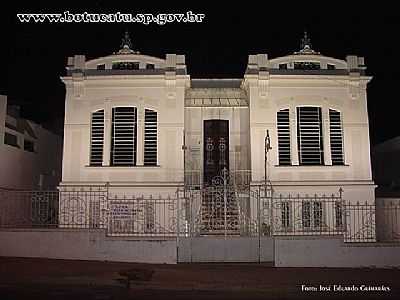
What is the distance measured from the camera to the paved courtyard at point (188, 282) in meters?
12.4

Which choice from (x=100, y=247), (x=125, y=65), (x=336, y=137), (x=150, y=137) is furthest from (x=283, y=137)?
(x=100, y=247)

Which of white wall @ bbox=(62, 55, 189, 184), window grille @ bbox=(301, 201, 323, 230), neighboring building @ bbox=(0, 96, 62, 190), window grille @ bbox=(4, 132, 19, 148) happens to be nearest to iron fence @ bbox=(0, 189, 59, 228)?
white wall @ bbox=(62, 55, 189, 184)

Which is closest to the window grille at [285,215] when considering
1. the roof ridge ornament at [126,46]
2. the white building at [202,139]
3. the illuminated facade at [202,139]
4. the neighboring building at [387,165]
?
the white building at [202,139]

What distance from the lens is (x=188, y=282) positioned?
1360cm

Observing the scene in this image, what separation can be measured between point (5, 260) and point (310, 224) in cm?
1174

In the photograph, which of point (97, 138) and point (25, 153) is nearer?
point (97, 138)

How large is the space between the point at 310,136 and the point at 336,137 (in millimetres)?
1123

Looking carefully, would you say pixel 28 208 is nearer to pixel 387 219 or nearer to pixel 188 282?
pixel 188 282

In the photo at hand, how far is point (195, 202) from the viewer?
20375mm

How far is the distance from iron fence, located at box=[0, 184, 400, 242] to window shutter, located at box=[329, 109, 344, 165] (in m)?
2.16

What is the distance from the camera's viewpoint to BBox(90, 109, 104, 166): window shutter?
22984 mm

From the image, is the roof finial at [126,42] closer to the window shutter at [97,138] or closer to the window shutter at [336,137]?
the window shutter at [97,138]

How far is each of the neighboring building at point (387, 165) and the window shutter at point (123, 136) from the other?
525 inches

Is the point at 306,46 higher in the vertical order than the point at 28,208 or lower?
higher
